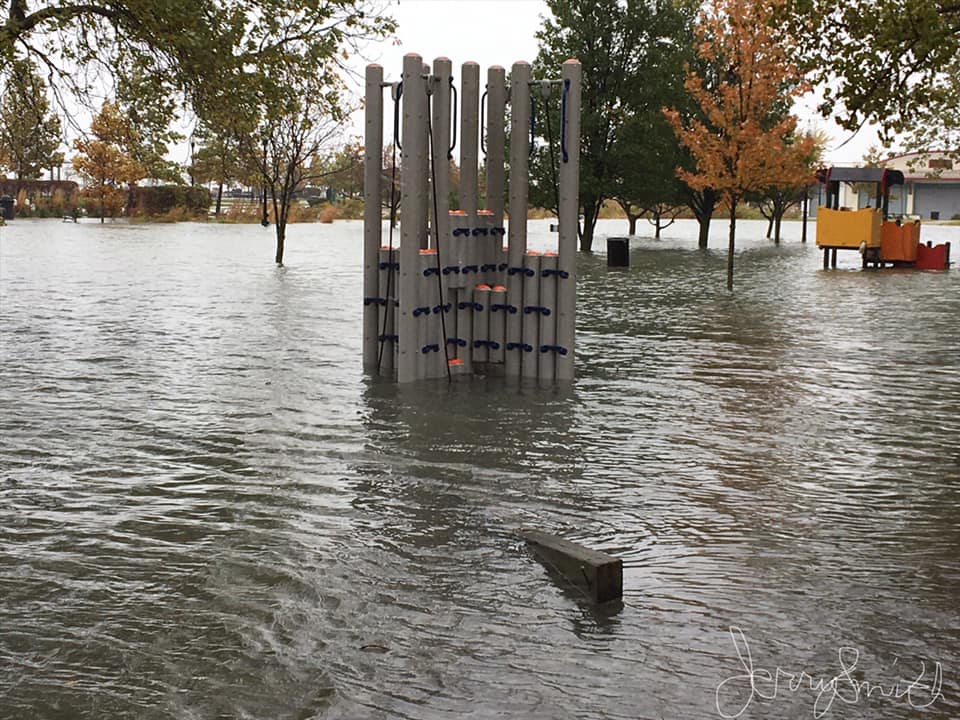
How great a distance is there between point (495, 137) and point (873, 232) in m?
23.8

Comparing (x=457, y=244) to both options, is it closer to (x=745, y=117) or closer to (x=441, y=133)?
(x=441, y=133)

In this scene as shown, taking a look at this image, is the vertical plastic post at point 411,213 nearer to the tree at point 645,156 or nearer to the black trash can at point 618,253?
the black trash can at point 618,253

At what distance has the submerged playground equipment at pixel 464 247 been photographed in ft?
39.5

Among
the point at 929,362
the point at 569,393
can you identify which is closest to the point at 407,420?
the point at 569,393

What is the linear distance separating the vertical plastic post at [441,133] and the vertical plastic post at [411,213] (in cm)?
15

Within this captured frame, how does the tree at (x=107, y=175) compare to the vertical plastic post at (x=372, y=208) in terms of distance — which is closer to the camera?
the vertical plastic post at (x=372, y=208)

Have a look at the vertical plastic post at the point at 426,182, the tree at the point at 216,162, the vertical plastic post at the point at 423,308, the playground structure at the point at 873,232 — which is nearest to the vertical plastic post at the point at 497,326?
the vertical plastic post at the point at 423,308

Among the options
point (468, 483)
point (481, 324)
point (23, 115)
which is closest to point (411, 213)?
point (481, 324)

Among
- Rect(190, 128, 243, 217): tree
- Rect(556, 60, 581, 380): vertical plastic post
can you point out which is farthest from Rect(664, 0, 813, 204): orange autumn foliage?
Rect(556, 60, 581, 380): vertical plastic post

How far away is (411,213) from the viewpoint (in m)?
12.0

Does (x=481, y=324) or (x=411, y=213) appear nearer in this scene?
(x=411, y=213)

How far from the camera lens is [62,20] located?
1712 centimetres

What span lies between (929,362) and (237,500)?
9433mm

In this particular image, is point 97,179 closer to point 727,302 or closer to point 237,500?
point 727,302
